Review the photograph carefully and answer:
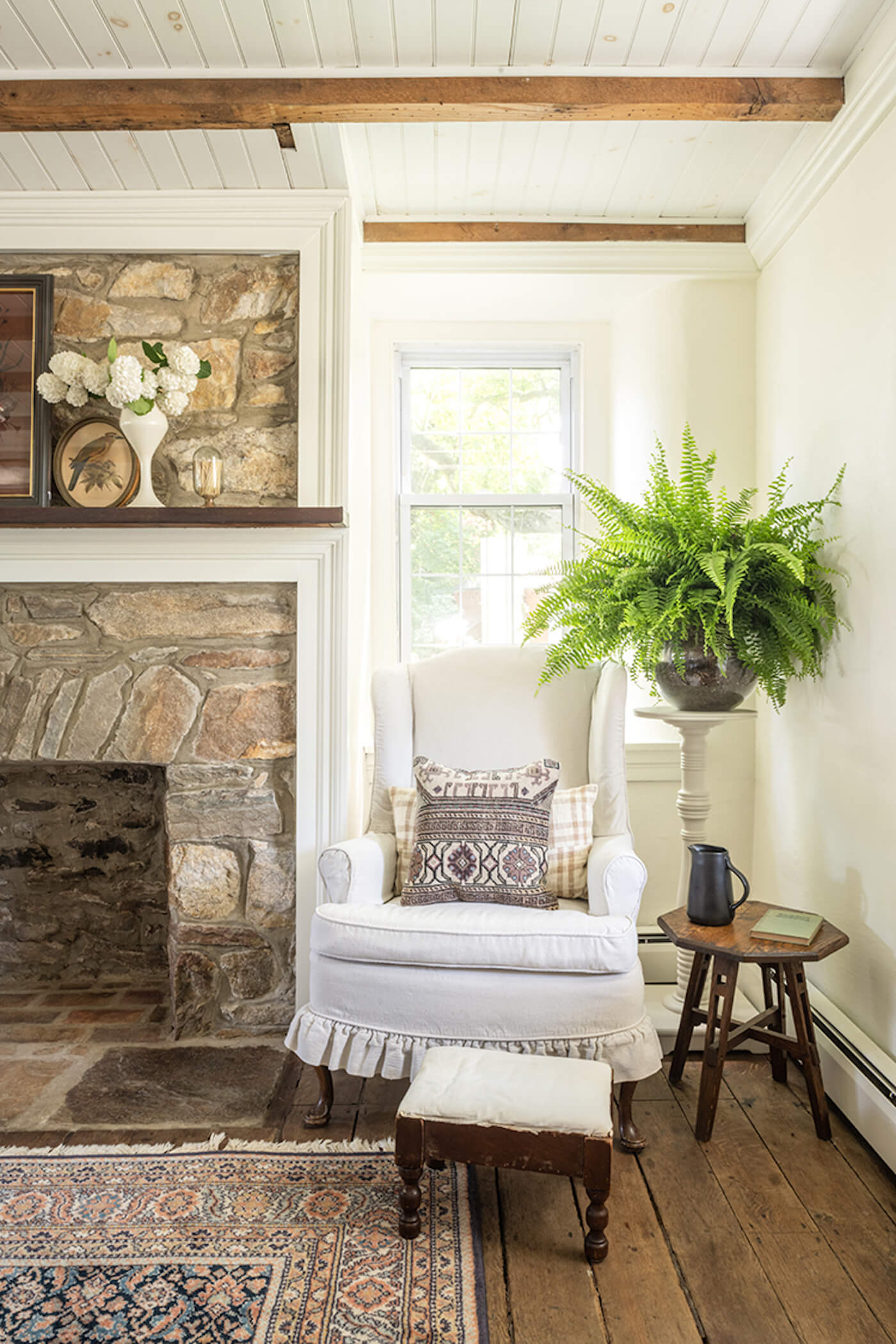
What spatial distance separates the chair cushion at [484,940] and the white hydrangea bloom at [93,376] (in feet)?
5.29

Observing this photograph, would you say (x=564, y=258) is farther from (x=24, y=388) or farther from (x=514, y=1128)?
(x=514, y=1128)

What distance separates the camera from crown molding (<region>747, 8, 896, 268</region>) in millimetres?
2031

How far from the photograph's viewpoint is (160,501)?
8.95 feet

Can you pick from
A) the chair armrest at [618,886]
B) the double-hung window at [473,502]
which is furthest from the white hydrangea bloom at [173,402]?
the chair armrest at [618,886]

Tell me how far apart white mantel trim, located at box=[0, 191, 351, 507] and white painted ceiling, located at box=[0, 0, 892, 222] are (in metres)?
0.05

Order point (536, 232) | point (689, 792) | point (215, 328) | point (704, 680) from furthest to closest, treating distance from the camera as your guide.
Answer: point (536, 232), point (215, 328), point (689, 792), point (704, 680)

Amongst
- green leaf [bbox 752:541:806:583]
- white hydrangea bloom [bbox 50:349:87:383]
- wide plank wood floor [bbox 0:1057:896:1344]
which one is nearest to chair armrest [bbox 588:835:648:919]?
wide plank wood floor [bbox 0:1057:896:1344]

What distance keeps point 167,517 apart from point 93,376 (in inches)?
18.5

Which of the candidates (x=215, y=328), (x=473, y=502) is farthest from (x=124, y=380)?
(x=473, y=502)

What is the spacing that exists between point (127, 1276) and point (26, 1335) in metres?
0.17

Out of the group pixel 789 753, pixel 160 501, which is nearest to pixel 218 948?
pixel 160 501

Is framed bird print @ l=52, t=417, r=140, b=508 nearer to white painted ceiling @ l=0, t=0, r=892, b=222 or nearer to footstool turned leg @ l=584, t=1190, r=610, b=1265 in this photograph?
white painted ceiling @ l=0, t=0, r=892, b=222

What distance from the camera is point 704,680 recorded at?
8.18 ft

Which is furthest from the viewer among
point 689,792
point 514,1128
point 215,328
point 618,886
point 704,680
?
point 215,328
